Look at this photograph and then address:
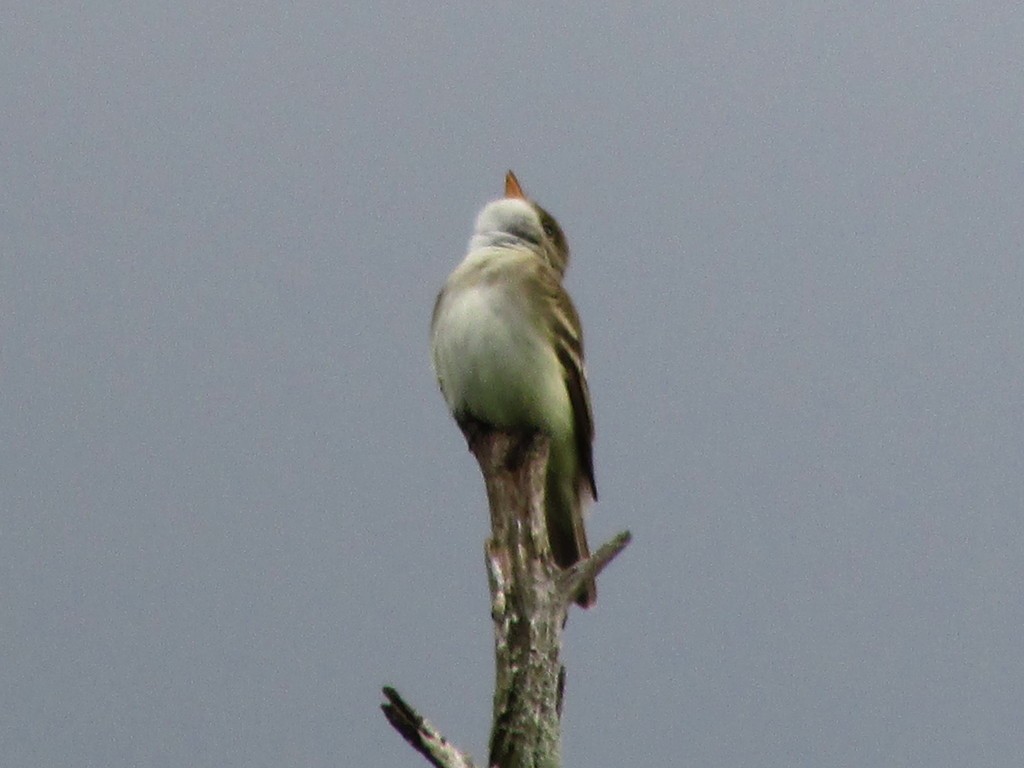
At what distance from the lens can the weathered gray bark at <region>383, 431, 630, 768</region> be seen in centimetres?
584

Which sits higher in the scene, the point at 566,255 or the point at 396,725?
the point at 566,255

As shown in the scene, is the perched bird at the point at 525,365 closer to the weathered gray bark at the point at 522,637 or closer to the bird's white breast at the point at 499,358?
the bird's white breast at the point at 499,358

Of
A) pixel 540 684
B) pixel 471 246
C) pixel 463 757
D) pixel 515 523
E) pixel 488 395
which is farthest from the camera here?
pixel 471 246

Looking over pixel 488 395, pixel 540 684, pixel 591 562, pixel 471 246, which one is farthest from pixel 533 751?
pixel 471 246

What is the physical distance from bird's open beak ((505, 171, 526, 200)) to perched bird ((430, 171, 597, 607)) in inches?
24.8

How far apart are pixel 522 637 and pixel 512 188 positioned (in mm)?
3621

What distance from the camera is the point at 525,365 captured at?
26.7 feet

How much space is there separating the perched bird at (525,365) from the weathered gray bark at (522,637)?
100cm

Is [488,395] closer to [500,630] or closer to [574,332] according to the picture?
[574,332]

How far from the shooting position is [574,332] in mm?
8539

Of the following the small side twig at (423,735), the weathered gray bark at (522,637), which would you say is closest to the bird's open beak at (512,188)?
the weathered gray bark at (522,637)

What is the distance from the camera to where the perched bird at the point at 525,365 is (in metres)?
8.14

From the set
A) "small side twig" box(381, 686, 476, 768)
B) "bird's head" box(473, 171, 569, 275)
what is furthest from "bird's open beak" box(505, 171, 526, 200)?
"small side twig" box(381, 686, 476, 768)

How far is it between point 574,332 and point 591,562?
210 cm
